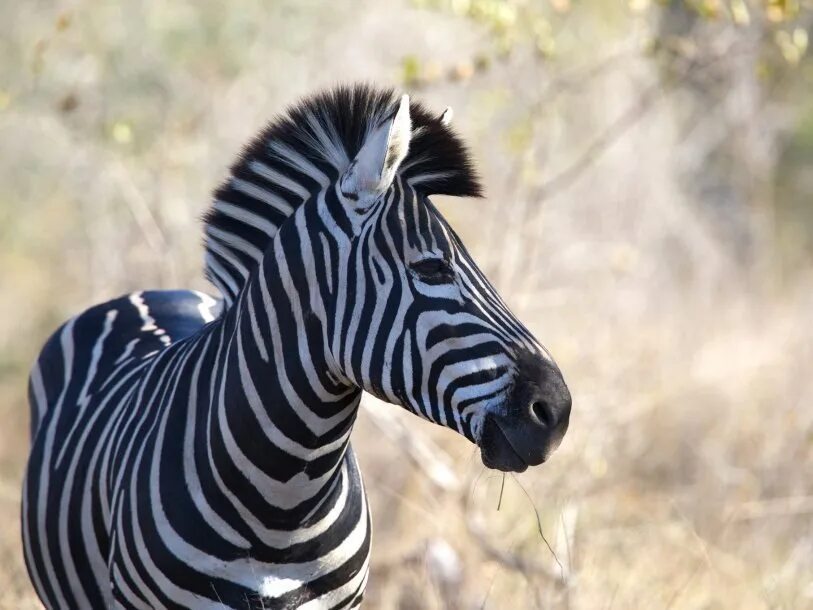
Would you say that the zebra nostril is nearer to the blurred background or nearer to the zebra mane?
the zebra mane

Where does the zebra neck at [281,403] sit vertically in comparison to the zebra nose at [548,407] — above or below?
below

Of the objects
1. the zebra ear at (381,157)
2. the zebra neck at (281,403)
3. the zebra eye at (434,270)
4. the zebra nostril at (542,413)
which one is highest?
the zebra ear at (381,157)

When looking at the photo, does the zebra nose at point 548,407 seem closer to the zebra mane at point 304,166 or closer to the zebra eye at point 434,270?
the zebra eye at point 434,270

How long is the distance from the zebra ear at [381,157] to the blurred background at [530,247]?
1838 mm

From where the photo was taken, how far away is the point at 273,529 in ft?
11.2

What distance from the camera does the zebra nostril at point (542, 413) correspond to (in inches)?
116

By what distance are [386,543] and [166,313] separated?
2.77m

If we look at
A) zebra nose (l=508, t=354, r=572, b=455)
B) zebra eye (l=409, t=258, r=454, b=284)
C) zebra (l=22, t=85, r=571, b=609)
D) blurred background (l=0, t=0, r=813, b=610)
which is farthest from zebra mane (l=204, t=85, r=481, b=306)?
blurred background (l=0, t=0, r=813, b=610)

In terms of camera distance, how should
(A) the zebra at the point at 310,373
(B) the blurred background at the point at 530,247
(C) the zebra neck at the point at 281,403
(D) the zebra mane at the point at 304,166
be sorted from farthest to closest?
(B) the blurred background at the point at 530,247
(D) the zebra mane at the point at 304,166
(C) the zebra neck at the point at 281,403
(A) the zebra at the point at 310,373

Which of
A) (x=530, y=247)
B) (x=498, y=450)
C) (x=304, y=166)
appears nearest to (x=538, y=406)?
(x=498, y=450)

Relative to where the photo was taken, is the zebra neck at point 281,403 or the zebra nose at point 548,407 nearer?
the zebra nose at point 548,407

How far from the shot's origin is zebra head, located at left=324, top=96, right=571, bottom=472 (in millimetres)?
2979

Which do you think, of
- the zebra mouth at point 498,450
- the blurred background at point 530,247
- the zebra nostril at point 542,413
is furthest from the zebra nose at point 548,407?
the blurred background at point 530,247

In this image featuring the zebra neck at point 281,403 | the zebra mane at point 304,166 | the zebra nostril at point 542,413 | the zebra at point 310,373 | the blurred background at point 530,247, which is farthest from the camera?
the blurred background at point 530,247
